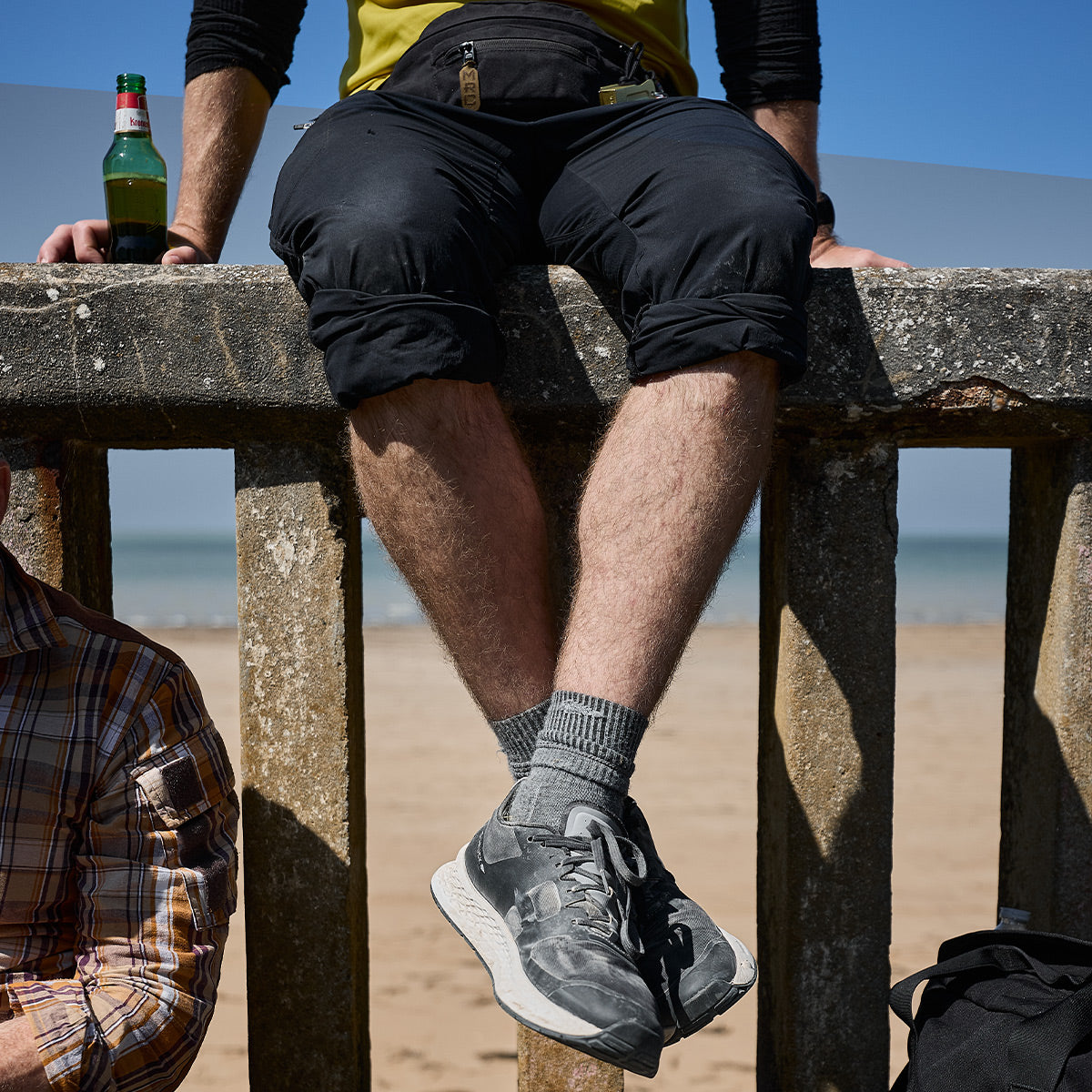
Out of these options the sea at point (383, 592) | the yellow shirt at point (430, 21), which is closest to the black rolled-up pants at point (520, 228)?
the yellow shirt at point (430, 21)

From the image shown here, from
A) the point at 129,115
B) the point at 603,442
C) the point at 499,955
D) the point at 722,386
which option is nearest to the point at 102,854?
the point at 499,955

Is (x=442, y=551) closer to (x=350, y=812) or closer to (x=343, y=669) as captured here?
(x=343, y=669)

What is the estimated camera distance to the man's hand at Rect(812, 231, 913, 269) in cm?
171

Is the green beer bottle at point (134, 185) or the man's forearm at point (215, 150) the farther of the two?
the man's forearm at point (215, 150)

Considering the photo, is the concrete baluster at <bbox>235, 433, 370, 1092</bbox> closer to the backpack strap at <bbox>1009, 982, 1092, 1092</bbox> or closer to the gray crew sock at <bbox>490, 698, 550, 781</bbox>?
the gray crew sock at <bbox>490, 698, 550, 781</bbox>

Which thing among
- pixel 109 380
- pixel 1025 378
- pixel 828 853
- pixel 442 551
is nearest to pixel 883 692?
pixel 828 853

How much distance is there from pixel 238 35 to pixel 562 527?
120 centimetres

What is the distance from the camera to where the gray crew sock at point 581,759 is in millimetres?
1223

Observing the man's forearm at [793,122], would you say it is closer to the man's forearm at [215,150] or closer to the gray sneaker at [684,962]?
the man's forearm at [215,150]

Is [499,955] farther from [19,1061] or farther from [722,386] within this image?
[722,386]

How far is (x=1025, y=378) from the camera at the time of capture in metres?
1.58

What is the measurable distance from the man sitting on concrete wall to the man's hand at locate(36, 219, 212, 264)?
35cm

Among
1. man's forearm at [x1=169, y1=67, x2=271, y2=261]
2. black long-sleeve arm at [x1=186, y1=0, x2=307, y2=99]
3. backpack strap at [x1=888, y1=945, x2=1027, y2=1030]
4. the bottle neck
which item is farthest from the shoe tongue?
black long-sleeve arm at [x1=186, y1=0, x2=307, y2=99]

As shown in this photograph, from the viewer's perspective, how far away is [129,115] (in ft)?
5.98
